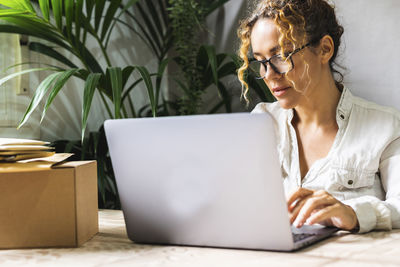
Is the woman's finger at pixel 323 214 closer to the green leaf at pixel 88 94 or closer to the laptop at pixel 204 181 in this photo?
the laptop at pixel 204 181

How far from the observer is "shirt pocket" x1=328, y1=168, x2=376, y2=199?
124 cm

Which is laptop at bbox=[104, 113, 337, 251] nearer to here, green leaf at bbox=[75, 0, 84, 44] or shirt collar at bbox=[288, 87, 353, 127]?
shirt collar at bbox=[288, 87, 353, 127]

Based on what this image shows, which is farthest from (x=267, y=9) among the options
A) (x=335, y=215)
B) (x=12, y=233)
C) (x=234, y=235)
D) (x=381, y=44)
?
(x=12, y=233)

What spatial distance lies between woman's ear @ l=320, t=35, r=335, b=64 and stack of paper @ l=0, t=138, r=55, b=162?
838mm

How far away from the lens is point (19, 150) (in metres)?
0.89

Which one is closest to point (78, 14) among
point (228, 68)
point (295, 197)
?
point (228, 68)

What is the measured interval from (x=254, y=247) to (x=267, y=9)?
2.69 ft

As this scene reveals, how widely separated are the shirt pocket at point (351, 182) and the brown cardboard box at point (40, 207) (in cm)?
72

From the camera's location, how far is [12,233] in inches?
32.8

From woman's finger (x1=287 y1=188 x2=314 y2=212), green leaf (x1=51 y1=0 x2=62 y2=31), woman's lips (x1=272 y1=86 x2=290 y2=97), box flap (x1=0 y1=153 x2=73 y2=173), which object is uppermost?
green leaf (x1=51 y1=0 x2=62 y2=31)

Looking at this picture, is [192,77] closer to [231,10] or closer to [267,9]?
[231,10]

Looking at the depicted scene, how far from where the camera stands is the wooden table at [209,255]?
0.67m

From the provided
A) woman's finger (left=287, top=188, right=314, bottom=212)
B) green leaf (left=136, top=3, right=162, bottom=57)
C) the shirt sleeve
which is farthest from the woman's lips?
green leaf (left=136, top=3, right=162, bottom=57)

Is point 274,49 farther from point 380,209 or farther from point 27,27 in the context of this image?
point 27,27
